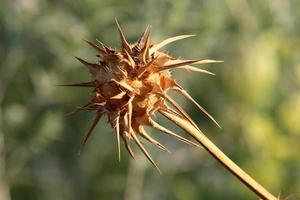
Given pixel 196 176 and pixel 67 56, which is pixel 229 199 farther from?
pixel 67 56

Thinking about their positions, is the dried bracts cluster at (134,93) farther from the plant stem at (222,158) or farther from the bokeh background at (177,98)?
the bokeh background at (177,98)

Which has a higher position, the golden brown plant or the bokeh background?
the golden brown plant

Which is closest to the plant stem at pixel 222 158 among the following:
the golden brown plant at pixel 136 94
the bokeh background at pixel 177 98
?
the golden brown plant at pixel 136 94

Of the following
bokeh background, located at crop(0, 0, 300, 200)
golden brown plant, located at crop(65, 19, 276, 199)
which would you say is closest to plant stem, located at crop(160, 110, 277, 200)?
golden brown plant, located at crop(65, 19, 276, 199)

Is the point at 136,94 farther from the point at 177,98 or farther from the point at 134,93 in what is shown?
the point at 177,98

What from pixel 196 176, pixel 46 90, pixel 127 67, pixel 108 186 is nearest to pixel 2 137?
pixel 46 90

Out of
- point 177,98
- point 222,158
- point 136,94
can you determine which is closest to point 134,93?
point 136,94

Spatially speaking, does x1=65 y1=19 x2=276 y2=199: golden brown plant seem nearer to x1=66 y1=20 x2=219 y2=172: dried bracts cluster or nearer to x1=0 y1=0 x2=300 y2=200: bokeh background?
x1=66 y1=20 x2=219 y2=172: dried bracts cluster
